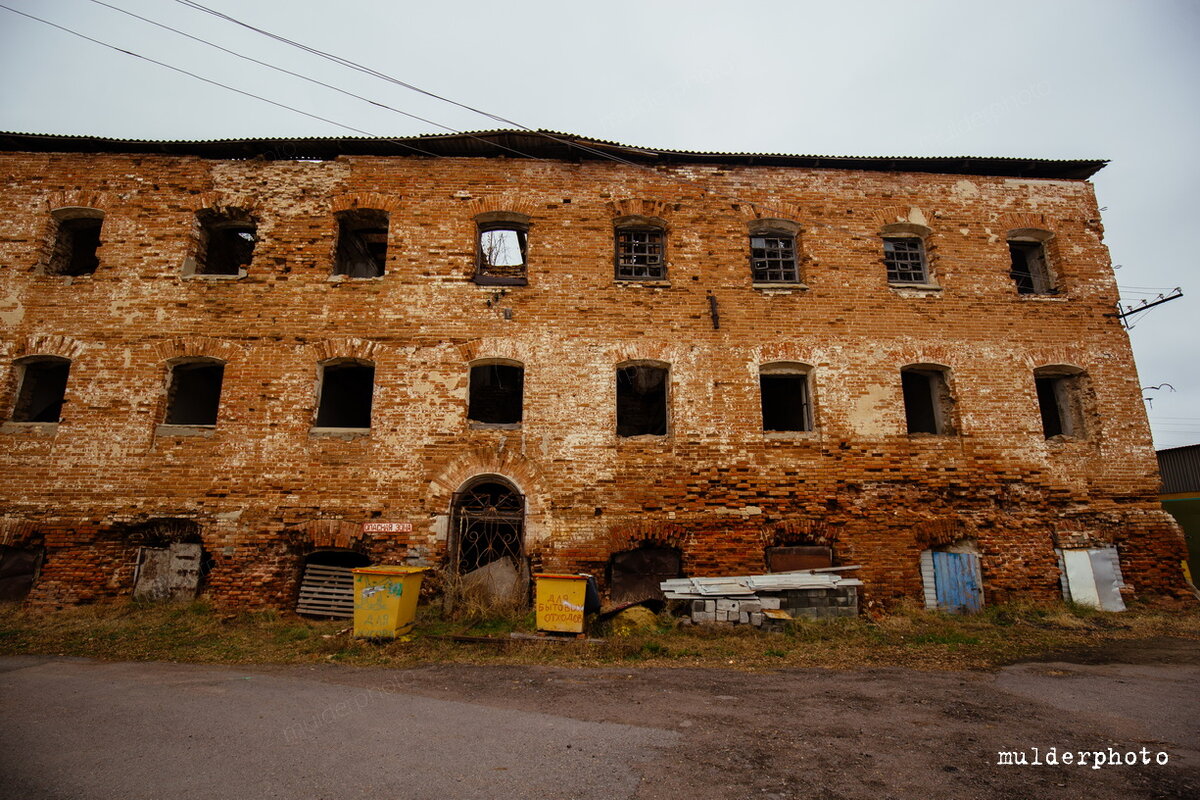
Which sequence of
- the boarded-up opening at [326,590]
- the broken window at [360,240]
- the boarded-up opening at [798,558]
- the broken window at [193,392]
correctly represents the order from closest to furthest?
the boarded-up opening at [326,590] < the boarded-up opening at [798,558] < the broken window at [193,392] < the broken window at [360,240]

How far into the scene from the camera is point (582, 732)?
14.6 feet

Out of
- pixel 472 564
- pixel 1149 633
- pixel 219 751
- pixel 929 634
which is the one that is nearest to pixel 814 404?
pixel 929 634

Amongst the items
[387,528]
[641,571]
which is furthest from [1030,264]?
[387,528]

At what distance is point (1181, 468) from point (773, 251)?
1417cm

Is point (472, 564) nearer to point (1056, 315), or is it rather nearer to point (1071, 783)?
point (1071, 783)

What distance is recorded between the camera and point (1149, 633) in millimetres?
8289

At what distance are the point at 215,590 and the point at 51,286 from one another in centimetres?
656

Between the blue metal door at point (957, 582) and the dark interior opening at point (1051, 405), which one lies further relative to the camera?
the dark interior opening at point (1051, 405)

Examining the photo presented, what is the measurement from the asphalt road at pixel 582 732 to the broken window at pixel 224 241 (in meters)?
7.61

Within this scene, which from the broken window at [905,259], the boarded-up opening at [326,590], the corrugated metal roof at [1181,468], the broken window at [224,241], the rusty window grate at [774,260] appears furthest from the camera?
the corrugated metal roof at [1181,468]

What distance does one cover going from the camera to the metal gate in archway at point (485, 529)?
9.21 m

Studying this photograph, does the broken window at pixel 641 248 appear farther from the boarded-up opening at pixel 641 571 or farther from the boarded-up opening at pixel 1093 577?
the boarded-up opening at pixel 1093 577

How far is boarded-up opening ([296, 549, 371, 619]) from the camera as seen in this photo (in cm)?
889

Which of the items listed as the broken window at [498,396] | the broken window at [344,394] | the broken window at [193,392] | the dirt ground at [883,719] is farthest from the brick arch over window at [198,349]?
the dirt ground at [883,719]
